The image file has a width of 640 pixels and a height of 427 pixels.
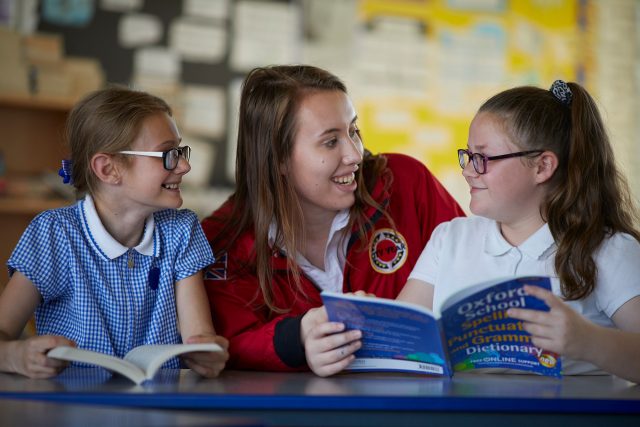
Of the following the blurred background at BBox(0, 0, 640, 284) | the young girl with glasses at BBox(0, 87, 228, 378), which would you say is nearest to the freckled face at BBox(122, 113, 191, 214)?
the young girl with glasses at BBox(0, 87, 228, 378)

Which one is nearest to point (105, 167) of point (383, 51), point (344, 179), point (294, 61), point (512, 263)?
point (344, 179)

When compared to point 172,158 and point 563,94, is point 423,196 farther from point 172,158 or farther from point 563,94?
point 172,158

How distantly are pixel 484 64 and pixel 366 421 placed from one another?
4.32 metres

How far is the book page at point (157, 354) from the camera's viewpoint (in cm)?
143

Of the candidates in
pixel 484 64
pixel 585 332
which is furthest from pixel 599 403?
pixel 484 64

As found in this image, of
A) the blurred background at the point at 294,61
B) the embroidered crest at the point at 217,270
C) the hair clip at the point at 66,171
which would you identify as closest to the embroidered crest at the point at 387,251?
the embroidered crest at the point at 217,270

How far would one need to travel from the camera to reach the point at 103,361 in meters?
1.41

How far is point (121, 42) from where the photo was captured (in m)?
4.63

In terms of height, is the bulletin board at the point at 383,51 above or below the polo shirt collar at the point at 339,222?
above

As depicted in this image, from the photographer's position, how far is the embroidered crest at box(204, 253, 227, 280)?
2074mm

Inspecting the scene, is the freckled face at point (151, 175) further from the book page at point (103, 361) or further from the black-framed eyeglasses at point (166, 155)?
the book page at point (103, 361)

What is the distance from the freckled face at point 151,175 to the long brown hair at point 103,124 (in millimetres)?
27

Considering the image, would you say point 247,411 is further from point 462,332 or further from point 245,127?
point 245,127

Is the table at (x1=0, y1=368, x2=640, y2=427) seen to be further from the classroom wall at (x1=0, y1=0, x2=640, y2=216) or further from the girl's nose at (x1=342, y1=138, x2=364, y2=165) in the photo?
the classroom wall at (x1=0, y1=0, x2=640, y2=216)
